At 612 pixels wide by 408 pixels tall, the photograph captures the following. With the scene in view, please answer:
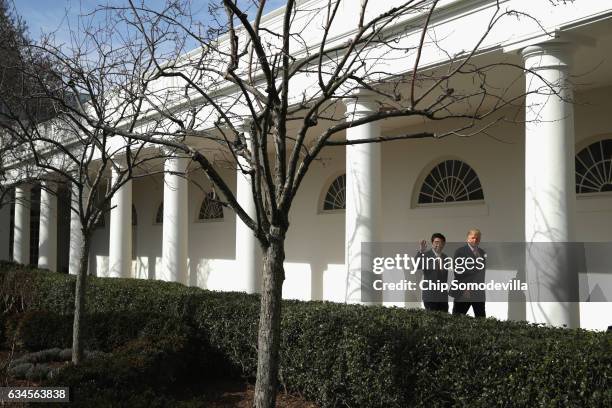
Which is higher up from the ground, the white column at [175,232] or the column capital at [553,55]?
the column capital at [553,55]

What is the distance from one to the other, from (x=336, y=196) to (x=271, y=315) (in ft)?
33.1

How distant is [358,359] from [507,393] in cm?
146

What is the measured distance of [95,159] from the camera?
1606 cm

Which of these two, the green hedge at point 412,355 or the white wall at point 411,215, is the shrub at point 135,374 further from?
the white wall at point 411,215

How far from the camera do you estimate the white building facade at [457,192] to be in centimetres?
641

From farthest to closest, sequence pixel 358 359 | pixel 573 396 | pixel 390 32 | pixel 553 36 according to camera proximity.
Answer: pixel 390 32, pixel 553 36, pixel 358 359, pixel 573 396

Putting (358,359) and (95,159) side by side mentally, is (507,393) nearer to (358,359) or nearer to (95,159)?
(358,359)

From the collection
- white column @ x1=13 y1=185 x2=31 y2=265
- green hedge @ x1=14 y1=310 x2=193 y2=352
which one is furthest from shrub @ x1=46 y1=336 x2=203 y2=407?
white column @ x1=13 y1=185 x2=31 y2=265

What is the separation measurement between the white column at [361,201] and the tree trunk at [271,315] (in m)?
4.06

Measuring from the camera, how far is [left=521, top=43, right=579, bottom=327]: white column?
6.26 m

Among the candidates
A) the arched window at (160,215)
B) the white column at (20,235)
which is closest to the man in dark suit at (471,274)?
the arched window at (160,215)

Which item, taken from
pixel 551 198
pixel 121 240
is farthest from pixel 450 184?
pixel 121 240

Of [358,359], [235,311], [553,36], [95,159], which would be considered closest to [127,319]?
[235,311]

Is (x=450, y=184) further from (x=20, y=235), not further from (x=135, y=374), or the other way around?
(x=20, y=235)
